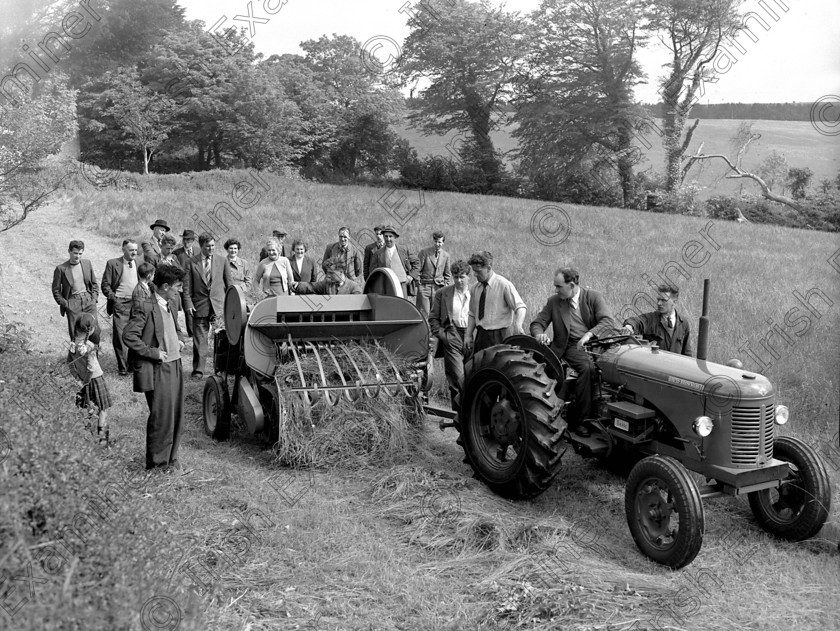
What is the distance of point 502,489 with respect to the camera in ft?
18.9

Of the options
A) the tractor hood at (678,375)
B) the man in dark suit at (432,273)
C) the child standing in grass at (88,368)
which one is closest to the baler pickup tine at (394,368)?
the tractor hood at (678,375)

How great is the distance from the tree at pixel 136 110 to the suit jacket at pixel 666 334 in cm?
3438

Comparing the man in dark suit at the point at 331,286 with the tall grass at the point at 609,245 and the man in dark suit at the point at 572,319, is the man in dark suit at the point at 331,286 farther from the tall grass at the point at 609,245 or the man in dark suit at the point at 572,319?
the tall grass at the point at 609,245

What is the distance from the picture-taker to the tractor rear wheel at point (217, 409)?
23.2 ft

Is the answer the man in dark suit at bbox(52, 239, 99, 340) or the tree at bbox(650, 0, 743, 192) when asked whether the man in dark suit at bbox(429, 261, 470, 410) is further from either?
the tree at bbox(650, 0, 743, 192)

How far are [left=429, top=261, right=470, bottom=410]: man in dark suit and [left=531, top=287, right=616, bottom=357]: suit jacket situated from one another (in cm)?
148

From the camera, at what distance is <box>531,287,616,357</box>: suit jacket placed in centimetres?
647

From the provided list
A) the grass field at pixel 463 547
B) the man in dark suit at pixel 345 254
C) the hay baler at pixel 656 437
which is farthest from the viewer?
the man in dark suit at pixel 345 254

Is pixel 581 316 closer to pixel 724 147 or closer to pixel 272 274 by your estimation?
pixel 272 274

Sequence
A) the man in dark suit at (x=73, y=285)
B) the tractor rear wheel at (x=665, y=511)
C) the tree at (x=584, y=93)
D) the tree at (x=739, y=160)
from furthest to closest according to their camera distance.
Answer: the tree at (x=584, y=93) < the tree at (x=739, y=160) < the man in dark suit at (x=73, y=285) < the tractor rear wheel at (x=665, y=511)

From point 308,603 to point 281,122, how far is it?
38.3m

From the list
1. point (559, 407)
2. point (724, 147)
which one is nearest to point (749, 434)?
point (559, 407)

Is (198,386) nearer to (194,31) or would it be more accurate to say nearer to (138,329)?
(138,329)

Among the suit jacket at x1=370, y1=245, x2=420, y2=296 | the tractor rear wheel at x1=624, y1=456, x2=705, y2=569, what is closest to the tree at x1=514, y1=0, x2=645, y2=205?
the suit jacket at x1=370, y1=245, x2=420, y2=296
